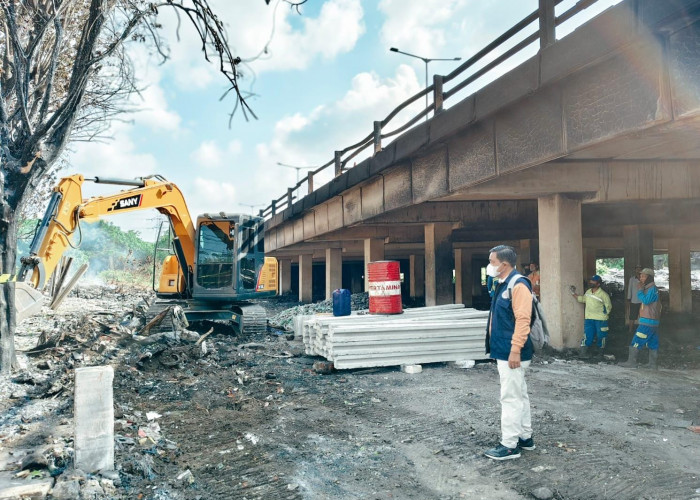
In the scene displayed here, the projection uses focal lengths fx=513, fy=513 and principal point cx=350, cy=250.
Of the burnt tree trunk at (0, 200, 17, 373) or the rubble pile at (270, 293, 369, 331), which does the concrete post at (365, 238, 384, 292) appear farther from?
the burnt tree trunk at (0, 200, 17, 373)

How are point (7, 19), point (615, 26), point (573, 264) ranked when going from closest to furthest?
1. point (615, 26)
2. point (7, 19)
3. point (573, 264)

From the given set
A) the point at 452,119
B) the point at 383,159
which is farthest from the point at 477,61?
the point at 383,159

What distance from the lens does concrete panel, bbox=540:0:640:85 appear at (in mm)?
5754

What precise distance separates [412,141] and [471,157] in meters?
1.88

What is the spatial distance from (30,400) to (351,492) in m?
5.15

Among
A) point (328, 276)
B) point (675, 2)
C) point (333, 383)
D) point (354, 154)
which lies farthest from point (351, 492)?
point (328, 276)

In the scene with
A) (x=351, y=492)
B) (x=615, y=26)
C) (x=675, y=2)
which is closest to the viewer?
(x=351, y=492)

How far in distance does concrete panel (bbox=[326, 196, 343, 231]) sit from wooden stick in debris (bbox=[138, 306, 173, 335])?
A: 7.27m

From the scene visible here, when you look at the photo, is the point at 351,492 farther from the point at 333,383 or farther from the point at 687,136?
the point at 687,136

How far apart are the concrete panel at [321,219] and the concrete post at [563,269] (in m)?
9.31

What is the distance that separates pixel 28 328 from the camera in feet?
43.9

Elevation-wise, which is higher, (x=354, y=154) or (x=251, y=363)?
(x=354, y=154)

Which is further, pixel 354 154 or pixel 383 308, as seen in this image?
pixel 354 154

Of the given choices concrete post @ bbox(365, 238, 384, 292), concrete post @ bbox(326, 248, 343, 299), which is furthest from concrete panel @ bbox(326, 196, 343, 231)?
concrete post @ bbox(326, 248, 343, 299)
